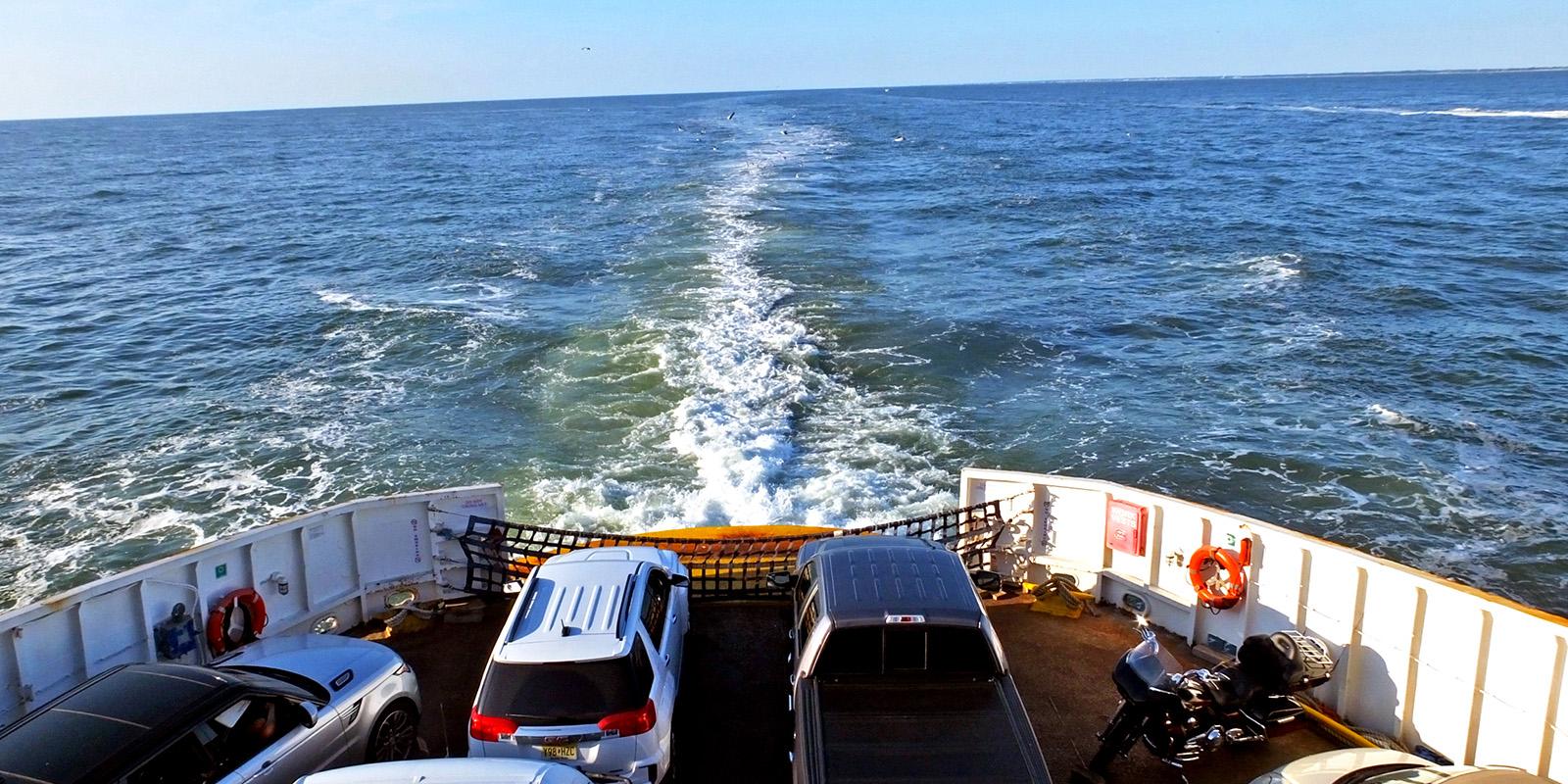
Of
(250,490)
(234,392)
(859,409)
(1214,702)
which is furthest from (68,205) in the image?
(1214,702)

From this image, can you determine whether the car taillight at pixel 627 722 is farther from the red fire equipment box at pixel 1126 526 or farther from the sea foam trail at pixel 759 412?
the sea foam trail at pixel 759 412

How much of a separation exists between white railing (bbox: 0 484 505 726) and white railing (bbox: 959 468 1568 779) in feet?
17.7

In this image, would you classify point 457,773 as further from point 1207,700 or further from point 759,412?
point 759,412

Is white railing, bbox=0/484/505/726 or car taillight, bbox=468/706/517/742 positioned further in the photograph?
white railing, bbox=0/484/505/726

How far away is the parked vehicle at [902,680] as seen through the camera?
5.37 metres

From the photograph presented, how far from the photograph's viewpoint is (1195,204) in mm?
45875

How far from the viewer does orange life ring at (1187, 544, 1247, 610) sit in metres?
7.77

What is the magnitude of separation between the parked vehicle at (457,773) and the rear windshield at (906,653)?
1721mm

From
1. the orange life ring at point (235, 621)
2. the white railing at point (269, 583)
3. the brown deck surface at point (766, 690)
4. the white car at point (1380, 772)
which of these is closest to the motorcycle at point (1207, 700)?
the brown deck surface at point (766, 690)

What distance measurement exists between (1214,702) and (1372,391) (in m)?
18.0

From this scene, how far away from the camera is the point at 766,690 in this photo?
A: 7.79 meters

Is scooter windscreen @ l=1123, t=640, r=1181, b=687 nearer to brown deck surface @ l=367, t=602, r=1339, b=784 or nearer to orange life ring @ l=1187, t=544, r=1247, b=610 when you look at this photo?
brown deck surface @ l=367, t=602, r=1339, b=784

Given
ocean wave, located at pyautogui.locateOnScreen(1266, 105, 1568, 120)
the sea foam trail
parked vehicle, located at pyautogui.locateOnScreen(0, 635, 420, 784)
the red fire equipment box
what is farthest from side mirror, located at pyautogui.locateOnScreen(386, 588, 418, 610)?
ocean wave, located at pyautogui.locateOnScreen(1266, 105, 1568, 120)

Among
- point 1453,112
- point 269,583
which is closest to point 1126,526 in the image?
point 269,583
